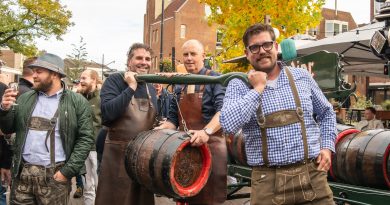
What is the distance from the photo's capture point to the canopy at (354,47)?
896 centimetres

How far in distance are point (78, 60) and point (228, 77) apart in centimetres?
4946

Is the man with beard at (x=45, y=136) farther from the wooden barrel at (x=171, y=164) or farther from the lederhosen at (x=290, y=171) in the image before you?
the lederhosen at (x=290, y=171)

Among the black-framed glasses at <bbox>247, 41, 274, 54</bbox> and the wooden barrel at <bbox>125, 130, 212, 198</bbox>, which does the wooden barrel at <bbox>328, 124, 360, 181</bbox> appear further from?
the black-framed glasses at <bbox>247, 41, 274, 54</bbox>

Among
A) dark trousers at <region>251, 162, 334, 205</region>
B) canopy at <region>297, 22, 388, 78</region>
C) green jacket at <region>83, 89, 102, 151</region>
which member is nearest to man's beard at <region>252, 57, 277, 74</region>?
dark trousers at <region>251, 162, 334, 205</region>

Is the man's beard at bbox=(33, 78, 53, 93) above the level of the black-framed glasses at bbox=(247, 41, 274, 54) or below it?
below

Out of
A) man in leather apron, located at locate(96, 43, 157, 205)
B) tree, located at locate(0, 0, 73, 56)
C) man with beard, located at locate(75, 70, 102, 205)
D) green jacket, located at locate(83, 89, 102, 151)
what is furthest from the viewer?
tree, located at locate(0, 0, 73, 56)

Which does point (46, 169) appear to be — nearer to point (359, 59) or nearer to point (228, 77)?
point (228, 77)

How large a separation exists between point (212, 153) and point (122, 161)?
751mm

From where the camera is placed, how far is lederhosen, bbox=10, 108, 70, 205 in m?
3.70

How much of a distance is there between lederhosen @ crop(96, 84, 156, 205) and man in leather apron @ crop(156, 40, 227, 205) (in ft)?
0.68

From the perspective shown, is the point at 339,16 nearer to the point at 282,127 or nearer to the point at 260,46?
the point at 260,46

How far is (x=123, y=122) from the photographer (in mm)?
3994

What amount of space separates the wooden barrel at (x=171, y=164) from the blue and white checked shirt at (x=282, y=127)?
487 millimetres

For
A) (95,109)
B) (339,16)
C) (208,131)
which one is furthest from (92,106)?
(339,16)
